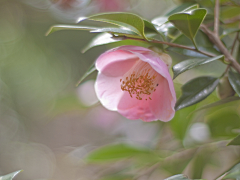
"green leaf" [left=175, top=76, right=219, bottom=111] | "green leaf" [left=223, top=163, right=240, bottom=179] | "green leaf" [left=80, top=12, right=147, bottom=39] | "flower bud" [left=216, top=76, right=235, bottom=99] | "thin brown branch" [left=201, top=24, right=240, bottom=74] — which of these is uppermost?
"green leaf" [left=80, top=12, right=147, bottom=39]

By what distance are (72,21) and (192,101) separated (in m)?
2.04

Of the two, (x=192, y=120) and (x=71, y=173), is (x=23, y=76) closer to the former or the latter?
(x=71, y=173)

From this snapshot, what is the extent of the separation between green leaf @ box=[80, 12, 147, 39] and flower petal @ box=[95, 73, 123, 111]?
13 cm

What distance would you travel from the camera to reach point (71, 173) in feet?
9.89

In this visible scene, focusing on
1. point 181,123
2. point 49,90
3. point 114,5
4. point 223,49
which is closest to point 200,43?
point 223,49

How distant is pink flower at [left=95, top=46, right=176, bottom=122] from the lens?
501 mm

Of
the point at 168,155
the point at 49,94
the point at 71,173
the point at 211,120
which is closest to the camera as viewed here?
the point at 211,120

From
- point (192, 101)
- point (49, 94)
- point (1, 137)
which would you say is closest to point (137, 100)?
point (192, 101)

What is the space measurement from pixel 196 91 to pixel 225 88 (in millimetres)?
68

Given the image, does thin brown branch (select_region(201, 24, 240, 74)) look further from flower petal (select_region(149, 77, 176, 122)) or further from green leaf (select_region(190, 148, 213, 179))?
green leaf (select_region(190, 148, 213, 179))

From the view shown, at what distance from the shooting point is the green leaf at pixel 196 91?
478 millimetres

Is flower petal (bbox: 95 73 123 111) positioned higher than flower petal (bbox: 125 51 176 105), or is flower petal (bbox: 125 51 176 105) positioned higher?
flower petal (bbox: 125 51 176 105)

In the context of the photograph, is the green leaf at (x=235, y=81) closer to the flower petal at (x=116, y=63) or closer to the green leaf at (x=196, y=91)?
the green leaf at (x=196, y=91)

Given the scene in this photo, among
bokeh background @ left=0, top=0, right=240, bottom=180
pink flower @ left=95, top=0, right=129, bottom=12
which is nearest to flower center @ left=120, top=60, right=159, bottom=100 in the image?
bokeh background @ left=0, top=0, right=240, bottom=180
